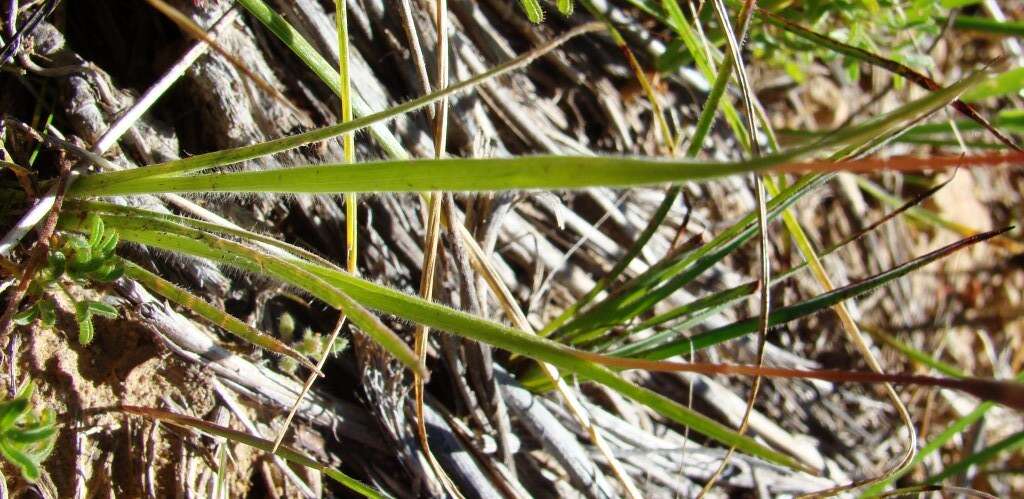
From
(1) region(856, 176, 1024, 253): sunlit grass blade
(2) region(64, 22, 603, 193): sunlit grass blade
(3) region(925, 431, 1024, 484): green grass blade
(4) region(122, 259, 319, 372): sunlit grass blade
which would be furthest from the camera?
(1) region(856, 176, 1024, 253): sunlit grass blade

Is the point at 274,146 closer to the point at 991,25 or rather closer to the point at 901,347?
the point at 901,347

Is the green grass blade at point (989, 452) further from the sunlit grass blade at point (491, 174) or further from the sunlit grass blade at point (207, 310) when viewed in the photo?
the sunlit grass blade at point (207, 310)

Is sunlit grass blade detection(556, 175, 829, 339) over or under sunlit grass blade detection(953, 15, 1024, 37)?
under

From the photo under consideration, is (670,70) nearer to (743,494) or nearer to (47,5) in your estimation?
(743,494)

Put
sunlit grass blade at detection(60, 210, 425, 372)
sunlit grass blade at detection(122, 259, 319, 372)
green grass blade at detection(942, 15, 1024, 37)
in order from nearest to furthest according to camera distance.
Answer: sunlit grass blade at detection(60, 210, 425, 372) → sunlit grass blade at detection(122, 259, 319, 372) → green grass blade at detection(942, 15, 1024, 37)

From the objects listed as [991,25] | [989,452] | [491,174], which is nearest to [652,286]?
[491,174]

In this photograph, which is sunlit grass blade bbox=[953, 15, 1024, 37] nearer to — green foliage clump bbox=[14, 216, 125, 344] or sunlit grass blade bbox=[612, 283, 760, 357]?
sunlit grass blade bbox=[612, 283, 760, 357]

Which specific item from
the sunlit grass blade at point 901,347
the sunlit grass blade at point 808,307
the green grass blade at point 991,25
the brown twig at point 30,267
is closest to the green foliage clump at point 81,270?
the brown twig at point 30,267

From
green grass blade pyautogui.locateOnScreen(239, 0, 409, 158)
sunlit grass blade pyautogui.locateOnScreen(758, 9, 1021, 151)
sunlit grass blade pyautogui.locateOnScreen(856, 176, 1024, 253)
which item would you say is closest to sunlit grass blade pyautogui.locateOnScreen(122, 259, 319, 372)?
green grass blade pyautogui.locateOnScreen(239, 0, 409, 158)

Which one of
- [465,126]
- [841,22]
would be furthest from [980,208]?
[465,126]
